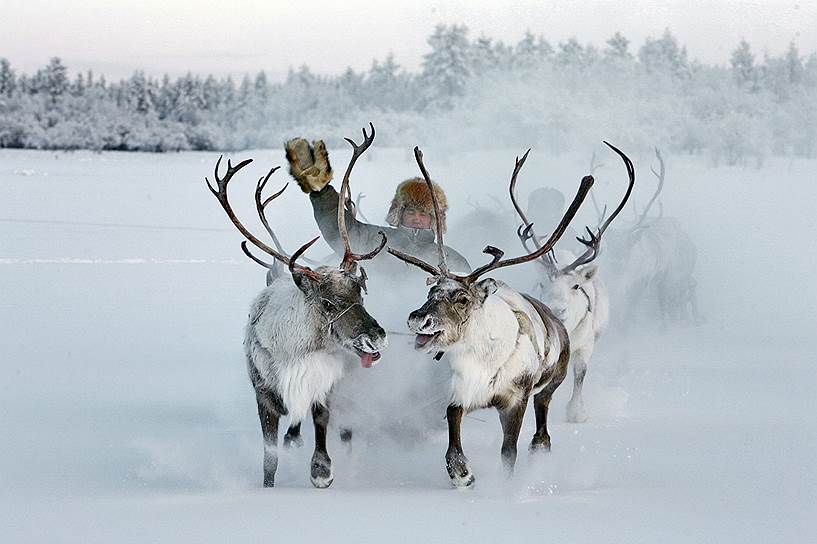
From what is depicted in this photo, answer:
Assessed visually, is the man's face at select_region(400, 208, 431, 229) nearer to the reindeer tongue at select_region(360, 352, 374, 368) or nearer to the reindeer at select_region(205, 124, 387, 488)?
the reindeer at select_region(205, 124, 387, 488)

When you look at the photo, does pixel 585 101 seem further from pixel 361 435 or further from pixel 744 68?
pixel 361 435

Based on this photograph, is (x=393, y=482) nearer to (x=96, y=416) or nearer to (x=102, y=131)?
(x=96, y=416)

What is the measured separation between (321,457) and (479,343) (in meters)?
0.96

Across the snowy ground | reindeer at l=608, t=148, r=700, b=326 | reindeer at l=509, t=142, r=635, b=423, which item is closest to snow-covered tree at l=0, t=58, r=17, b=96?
the snowy ground

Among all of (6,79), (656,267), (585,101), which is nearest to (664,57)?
(585,101)

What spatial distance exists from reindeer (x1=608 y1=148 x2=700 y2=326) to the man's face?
17.3 feet

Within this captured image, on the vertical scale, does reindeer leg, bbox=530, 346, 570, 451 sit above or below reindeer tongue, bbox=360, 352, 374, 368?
below

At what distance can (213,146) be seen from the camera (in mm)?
57000

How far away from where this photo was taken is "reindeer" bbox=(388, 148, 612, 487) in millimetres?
6336

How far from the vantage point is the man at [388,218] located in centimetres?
769

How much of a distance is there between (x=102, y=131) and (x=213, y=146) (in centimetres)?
749

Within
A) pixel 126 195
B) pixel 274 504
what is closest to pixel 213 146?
pixel 126 195

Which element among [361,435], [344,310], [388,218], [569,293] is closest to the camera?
[344,310]

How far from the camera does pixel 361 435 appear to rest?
284 inches
